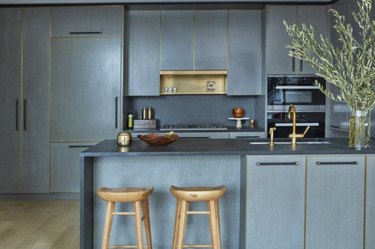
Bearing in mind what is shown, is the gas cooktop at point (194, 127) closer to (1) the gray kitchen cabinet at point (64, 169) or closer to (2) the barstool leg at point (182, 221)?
(1) the gray kitchen cabinet at point (64, 169)

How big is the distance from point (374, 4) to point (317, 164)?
2.11m

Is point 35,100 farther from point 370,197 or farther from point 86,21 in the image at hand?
point 370,197

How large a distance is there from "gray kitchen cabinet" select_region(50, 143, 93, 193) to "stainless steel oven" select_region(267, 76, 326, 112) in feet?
8.29

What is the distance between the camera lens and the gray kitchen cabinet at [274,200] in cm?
286

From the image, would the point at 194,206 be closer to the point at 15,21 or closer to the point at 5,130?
the point at 5,130

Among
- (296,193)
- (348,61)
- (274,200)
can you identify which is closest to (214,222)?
(274,200)

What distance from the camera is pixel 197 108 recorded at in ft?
19.2

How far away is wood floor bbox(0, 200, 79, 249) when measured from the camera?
361 cm

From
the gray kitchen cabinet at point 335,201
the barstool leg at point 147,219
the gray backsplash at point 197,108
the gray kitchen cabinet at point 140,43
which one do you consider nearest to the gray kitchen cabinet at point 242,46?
the gray backsplash at point 197,108

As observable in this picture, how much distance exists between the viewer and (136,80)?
17.5 feet

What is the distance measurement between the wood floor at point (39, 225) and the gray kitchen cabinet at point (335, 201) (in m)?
1.97

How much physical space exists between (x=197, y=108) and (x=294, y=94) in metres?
1.36

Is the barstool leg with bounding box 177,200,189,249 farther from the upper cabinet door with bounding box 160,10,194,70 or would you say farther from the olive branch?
the upper cabinet door with bounding box 160,10,194,70

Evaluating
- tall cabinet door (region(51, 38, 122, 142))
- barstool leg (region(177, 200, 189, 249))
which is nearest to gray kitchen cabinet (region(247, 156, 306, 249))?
barstool leg (region(177, 200, 189, 249))
